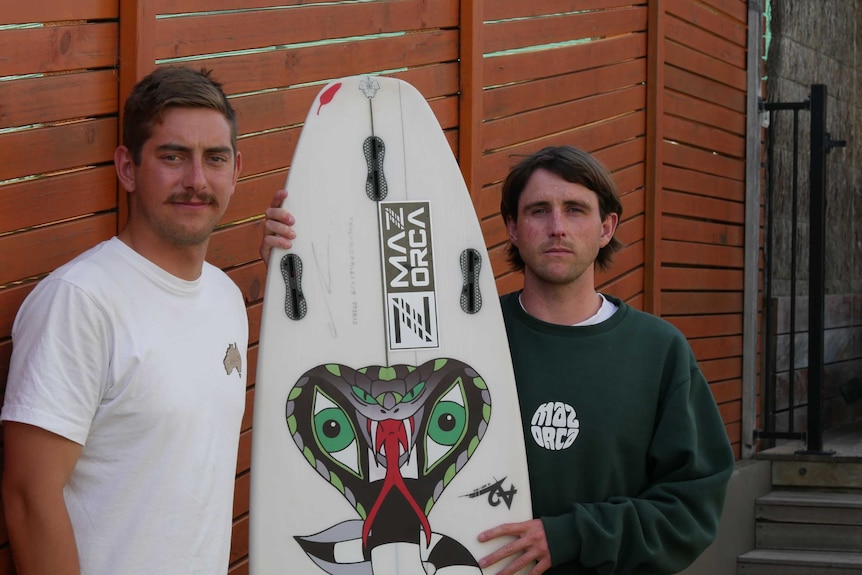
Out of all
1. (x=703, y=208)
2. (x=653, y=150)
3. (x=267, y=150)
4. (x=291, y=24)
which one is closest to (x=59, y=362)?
(x=267, y=150)

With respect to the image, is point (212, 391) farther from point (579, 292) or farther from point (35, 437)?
point (579, 292)

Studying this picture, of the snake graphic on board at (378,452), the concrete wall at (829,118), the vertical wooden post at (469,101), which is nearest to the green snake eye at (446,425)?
the snake graphic on board at (378,452)

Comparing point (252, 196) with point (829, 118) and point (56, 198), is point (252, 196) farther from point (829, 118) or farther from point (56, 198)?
point (829, 118)

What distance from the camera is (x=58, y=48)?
7.09 feet

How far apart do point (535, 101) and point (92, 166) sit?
6.76 ft

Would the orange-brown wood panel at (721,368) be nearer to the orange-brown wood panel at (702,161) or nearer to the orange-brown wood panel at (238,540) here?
the orange-brown wood panel at (702,161)

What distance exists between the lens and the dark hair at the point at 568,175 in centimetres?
226

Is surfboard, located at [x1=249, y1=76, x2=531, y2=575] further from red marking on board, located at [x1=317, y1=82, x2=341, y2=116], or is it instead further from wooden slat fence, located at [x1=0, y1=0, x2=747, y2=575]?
wooden slat fence, located at [x1=0, y1=0, x2=747, y2=575]

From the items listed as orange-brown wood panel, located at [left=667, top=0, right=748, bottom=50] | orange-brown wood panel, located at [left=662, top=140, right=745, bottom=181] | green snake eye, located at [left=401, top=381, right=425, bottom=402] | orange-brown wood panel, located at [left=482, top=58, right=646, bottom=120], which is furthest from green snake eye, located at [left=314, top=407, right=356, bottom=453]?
orange-brown wood panel, located at [left=667, top=0, right=748, bottom=50]

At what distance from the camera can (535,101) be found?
3.99m

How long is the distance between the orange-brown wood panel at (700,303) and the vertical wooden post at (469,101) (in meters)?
1.72

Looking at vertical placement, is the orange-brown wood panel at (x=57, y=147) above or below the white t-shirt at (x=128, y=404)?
above

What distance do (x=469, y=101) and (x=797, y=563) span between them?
271 cm

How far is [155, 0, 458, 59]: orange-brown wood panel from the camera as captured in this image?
97.7 inches
